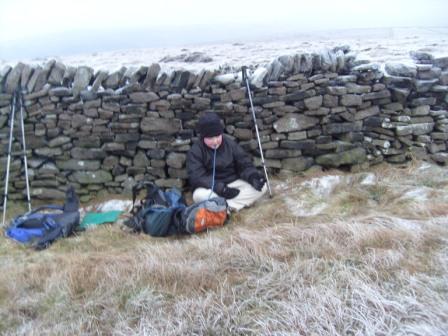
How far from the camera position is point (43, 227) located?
5.75 m

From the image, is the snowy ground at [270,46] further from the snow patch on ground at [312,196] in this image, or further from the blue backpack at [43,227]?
the blue backpack at [43,227]

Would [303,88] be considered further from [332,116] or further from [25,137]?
[25,137]

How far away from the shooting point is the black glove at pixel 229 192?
5.95m

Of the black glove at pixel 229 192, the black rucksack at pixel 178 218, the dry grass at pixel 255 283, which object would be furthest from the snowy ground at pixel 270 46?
the dry grass at pixel 255 283

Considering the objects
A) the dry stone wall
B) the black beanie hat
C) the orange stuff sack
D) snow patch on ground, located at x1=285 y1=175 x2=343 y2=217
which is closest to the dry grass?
the orange stuff sack

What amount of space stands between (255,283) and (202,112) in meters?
3.65

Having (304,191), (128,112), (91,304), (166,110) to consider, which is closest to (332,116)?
(304,191)

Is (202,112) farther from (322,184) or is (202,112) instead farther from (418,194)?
(418,194)

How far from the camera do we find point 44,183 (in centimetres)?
699

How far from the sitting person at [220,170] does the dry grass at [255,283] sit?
35.4 inches

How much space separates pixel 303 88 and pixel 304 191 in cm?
166

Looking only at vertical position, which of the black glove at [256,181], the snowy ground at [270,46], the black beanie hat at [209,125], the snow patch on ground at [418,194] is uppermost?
the snowy ground at [270,46]

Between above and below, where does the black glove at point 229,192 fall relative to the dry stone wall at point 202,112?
below

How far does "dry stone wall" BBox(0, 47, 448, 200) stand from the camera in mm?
6543
